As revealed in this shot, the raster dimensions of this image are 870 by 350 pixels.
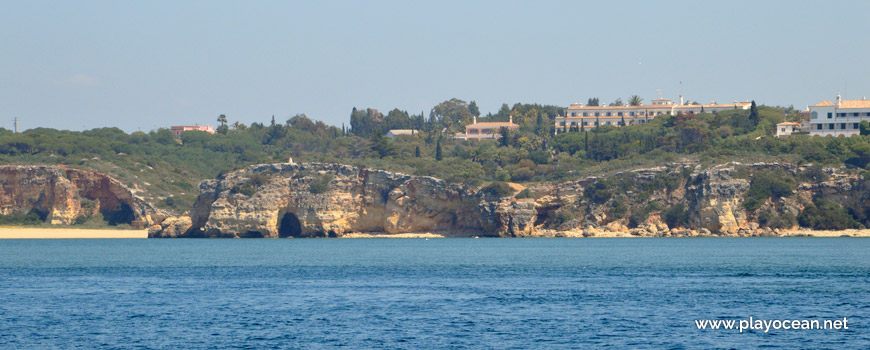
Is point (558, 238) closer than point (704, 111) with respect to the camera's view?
Yes

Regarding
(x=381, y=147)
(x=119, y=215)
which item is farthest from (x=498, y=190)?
(x=119, y=215)

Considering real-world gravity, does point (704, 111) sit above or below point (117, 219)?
above

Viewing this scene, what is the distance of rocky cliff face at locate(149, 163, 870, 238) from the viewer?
329ft

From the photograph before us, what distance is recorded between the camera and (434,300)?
42.5 m

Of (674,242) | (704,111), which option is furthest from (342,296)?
(704,111)

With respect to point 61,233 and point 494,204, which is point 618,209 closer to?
point 494,204

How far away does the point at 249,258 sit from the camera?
73.8 meters

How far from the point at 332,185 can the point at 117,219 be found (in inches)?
1432

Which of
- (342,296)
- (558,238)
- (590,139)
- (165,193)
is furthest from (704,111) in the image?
(342,296)

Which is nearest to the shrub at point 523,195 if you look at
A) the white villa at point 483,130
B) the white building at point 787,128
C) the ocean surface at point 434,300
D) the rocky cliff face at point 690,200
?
the rocky cliff face at point 690,200

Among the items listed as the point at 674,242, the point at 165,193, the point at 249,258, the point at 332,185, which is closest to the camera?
the point at 249,258

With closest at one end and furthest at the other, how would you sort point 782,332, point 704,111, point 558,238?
point 782,332
point 558,238
point 704,111

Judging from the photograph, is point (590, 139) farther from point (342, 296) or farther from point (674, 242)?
point (342, 296)

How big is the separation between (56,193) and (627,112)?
92.5m
